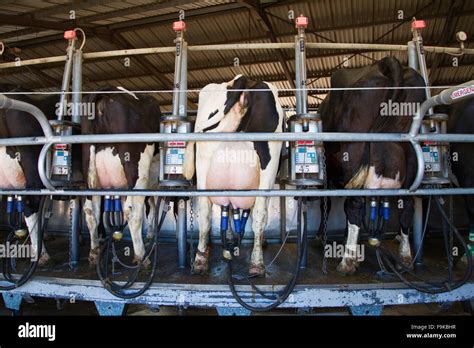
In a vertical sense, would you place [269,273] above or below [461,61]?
below

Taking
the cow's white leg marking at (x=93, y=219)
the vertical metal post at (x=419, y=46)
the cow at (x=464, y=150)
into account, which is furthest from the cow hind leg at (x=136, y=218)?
the cow at (x=464, y=150)

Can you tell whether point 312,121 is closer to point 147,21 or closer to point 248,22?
point 248,22

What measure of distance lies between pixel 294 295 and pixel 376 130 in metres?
1.50

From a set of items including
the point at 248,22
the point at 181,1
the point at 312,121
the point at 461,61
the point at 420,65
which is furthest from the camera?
the point at 461,61

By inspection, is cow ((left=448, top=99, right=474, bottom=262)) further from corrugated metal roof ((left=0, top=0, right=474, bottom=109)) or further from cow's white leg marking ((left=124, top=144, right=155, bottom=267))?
corrugated metal roof ((left=0, top=0, right=474, bottom=109))

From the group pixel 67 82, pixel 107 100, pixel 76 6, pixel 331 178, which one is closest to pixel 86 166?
pixel 107 100

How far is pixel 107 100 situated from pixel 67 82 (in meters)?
0.52

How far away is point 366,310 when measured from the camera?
2379mm

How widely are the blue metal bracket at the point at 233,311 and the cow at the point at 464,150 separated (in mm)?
2141

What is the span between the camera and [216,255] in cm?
331

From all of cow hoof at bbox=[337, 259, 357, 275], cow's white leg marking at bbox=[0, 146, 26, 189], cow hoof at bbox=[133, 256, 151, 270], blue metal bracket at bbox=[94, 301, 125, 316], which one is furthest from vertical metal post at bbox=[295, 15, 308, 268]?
cow's white leg marking at bbox=[0, 146, 26, 189]

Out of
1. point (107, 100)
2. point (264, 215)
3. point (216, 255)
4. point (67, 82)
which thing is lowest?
point (216, 255)

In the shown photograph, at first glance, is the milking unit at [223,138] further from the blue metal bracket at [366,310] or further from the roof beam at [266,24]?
the roof beam at [266,24]

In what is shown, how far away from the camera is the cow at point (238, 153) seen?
8.81ft
